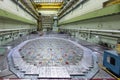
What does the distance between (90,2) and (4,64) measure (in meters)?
4.61

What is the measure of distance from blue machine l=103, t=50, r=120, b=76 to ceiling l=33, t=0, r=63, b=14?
1476cm

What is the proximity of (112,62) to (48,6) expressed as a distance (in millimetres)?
15831

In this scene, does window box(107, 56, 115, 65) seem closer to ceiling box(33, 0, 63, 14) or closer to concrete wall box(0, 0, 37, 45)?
concrete wall box(0, 0, 37, 45)

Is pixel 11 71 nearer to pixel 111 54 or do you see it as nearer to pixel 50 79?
pixel 50 79

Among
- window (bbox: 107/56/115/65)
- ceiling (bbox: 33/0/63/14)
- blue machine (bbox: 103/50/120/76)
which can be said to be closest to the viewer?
blue machine (bbox: 103/50/120/76)

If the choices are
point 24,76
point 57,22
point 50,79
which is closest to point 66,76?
point 50,79

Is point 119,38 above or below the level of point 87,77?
above

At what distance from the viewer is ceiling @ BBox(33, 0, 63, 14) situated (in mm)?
16562

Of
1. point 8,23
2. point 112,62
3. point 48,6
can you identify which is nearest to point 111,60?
point 112,62

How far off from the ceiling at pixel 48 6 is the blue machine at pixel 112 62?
48.4 ft

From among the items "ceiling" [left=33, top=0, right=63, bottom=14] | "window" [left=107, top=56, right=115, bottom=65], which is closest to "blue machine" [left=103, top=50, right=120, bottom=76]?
"window" [left=107, top=56, right=115, bottom=65]

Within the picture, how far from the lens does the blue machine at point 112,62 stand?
Answer: 67.6 inches

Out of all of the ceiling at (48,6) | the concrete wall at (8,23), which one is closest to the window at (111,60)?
the concrete wall at (8,23)

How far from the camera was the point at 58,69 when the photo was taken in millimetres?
1965
